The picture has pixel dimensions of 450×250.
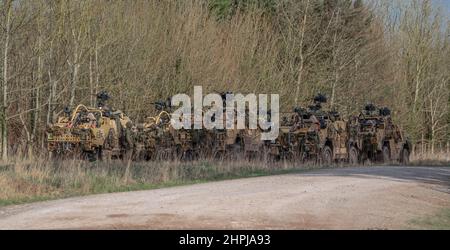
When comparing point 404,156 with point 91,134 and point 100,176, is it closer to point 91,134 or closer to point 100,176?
point 91,134

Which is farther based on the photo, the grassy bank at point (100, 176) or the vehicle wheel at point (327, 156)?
the vehicle wheel at point (327, 156)

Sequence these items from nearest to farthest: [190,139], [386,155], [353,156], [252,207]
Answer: [252,207] → [190,139] → [353,156] → [386,155]

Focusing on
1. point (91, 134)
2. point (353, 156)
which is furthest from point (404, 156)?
point (91, 134)

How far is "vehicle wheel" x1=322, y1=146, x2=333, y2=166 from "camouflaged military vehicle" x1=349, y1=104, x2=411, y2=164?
1.64 meters

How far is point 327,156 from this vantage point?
89.6 feet

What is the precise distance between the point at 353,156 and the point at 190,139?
5918 mm

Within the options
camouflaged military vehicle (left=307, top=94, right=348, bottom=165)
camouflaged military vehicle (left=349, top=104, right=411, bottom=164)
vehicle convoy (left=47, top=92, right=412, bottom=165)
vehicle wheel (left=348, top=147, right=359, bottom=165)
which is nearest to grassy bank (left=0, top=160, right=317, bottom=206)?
vehicle convoy (left=47, top=92, right=412, bottom=165)

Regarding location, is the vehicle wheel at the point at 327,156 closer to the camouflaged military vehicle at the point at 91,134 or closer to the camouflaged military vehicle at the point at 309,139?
the camouflaged military vehicle at the point at 309,139

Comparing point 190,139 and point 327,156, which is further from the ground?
point 190,139

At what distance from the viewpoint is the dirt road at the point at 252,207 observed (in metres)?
11.2

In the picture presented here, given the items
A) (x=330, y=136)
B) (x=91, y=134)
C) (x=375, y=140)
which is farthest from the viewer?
(x=375, y=140)

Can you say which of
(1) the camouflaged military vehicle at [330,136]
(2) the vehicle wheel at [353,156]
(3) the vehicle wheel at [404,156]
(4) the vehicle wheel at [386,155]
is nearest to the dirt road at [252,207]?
(1) the camouflaged military vehicle at [330,136]
